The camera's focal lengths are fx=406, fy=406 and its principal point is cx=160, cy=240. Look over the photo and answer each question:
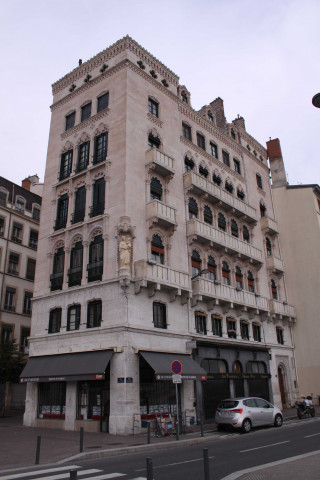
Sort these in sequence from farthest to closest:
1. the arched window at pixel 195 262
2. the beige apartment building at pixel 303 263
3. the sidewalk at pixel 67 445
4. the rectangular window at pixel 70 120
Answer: the beige apartment building at pixel 303 263
the rectangular window at pixel 70 120
the arched window at pixel 195 262
the sidewalk at pixel 67 445

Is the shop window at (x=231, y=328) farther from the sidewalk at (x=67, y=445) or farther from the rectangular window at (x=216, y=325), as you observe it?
the sidewalk at (x=67, y=445)

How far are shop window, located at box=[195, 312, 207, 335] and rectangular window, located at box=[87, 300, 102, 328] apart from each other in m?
6.89

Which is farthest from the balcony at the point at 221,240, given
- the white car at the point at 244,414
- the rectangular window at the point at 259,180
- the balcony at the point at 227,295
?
the white car at the point at 244,414

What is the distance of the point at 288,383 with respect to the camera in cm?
3453

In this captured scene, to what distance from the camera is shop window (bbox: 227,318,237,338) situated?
29.4 metres

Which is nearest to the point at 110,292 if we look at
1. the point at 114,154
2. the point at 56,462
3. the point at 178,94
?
the point at 114,154

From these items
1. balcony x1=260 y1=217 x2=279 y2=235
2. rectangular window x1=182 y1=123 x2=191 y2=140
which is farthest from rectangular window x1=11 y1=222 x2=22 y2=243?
balcony x1=260 y1=217 x2=279 y2=235

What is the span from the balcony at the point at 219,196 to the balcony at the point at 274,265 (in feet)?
12.8

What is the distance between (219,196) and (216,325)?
9.80 m

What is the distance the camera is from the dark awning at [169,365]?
68.3 ft

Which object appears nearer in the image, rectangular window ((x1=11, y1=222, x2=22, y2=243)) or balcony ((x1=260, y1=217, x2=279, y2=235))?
balcony ((x1=260, y1=217, x2=279, y2=235))

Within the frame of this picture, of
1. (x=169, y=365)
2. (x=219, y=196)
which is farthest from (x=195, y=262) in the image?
(x=169, y=365)

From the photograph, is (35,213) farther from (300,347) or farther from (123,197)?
(300,347)

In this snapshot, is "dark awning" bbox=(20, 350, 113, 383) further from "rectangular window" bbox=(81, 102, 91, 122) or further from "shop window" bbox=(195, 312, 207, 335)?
"rectangular window" bbox=(81, 102, 91, 122)
